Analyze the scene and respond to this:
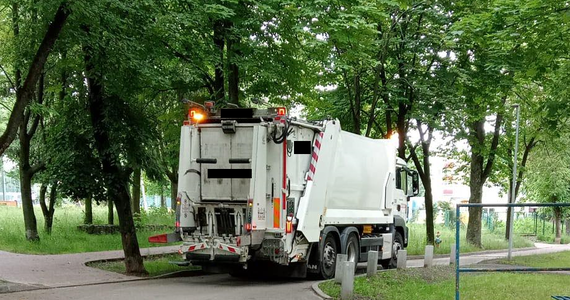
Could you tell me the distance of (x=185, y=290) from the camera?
468 inches

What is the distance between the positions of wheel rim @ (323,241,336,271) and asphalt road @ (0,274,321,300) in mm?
633

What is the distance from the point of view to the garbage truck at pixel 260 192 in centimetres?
1230

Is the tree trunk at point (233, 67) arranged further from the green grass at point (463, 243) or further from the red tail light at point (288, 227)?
the green grass at point (463, 243)

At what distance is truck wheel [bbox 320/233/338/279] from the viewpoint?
13.8 metres

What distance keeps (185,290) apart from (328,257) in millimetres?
3794

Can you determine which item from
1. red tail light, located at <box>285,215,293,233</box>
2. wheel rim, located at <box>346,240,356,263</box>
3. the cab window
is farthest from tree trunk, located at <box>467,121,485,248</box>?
red tail light, located at <box>285,215,293,233</box>

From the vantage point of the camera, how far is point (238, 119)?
1290cm

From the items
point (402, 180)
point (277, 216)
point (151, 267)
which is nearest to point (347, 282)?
point (277, 216)

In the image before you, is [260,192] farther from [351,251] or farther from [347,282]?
[351,251]

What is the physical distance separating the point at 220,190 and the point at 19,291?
14.5 feet

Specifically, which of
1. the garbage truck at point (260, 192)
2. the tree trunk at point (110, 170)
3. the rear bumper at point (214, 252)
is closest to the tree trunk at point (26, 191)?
the tree trunk at point (110, 170)

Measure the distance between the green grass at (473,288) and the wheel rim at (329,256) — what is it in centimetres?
126

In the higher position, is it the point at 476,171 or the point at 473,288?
the point at 476,171

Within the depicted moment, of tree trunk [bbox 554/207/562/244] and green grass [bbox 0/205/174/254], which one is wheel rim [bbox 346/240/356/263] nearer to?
tree trunk [bbox 554/207/562/244]
